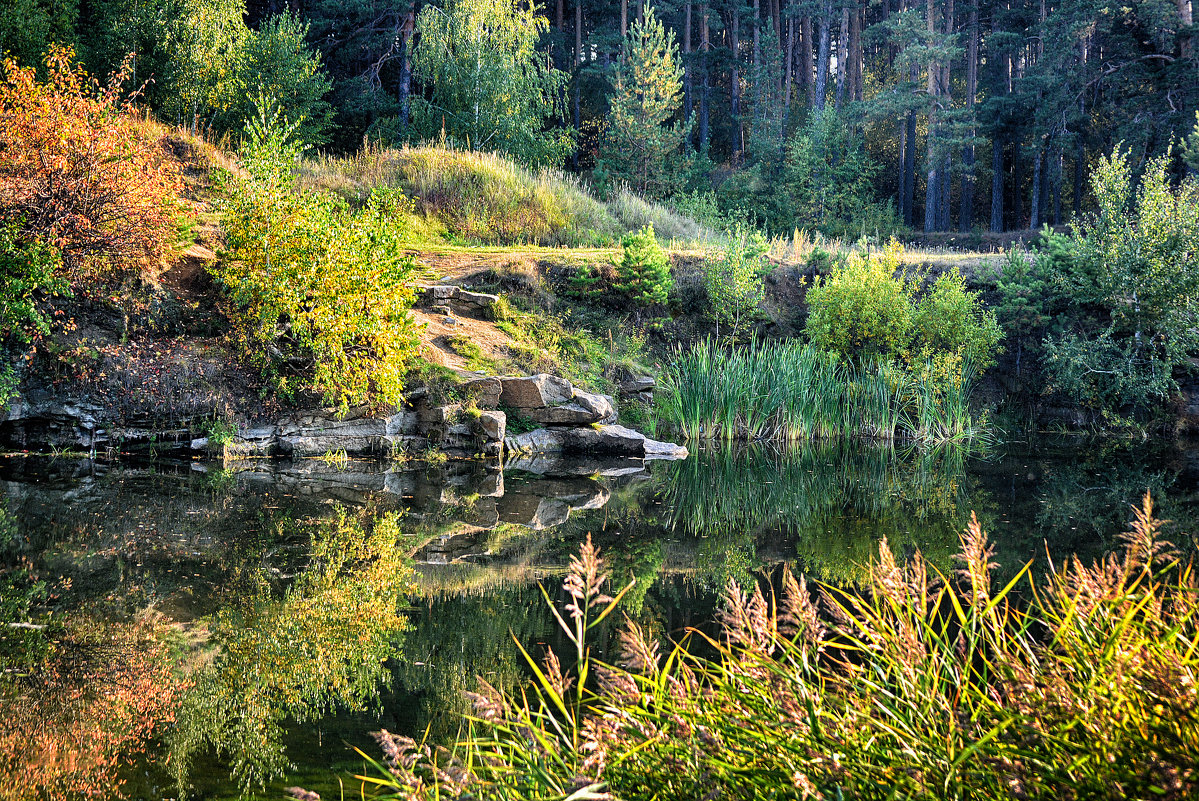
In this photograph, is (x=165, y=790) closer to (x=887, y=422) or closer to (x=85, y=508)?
(x=85, y=508)

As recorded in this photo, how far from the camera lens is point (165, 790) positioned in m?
3.21

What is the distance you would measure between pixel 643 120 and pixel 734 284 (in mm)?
15418

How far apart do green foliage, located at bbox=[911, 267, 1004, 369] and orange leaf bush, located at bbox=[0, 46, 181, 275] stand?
13.3 meters

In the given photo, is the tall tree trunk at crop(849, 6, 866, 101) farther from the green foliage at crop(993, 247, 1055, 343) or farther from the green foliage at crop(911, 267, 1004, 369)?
the green foliage at crop(911, 267, 1004, 369)

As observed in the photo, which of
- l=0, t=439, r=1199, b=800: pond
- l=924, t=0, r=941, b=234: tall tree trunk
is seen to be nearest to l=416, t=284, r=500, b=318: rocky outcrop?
l=0, t=439, r=1199, b=800: pond

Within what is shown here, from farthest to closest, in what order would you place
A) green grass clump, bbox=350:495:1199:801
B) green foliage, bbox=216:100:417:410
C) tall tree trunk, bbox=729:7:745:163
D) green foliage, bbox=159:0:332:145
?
tall tree trunk, bbox=729:7:745:163 → green foliage, bbox=159:0:332:145 → green foliage, bbox=216:100:417:410 → green grass clump, bbox=350:495:1199:801

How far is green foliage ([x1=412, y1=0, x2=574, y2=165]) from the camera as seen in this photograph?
78.7 ft

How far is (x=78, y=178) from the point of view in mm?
11039

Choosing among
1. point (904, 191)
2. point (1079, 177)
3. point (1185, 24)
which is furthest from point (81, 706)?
point (1079, 177)

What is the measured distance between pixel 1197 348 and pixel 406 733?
18.4 metres

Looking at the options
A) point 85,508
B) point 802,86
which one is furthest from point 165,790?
point 802,86

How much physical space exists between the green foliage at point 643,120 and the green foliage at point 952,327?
53.0ft

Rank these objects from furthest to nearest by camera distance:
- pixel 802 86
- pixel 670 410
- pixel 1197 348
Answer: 1. pixel 802 86
2. pixel 1197 348
3. pixel 670 410

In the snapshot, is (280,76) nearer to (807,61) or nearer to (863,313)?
(863,313)
